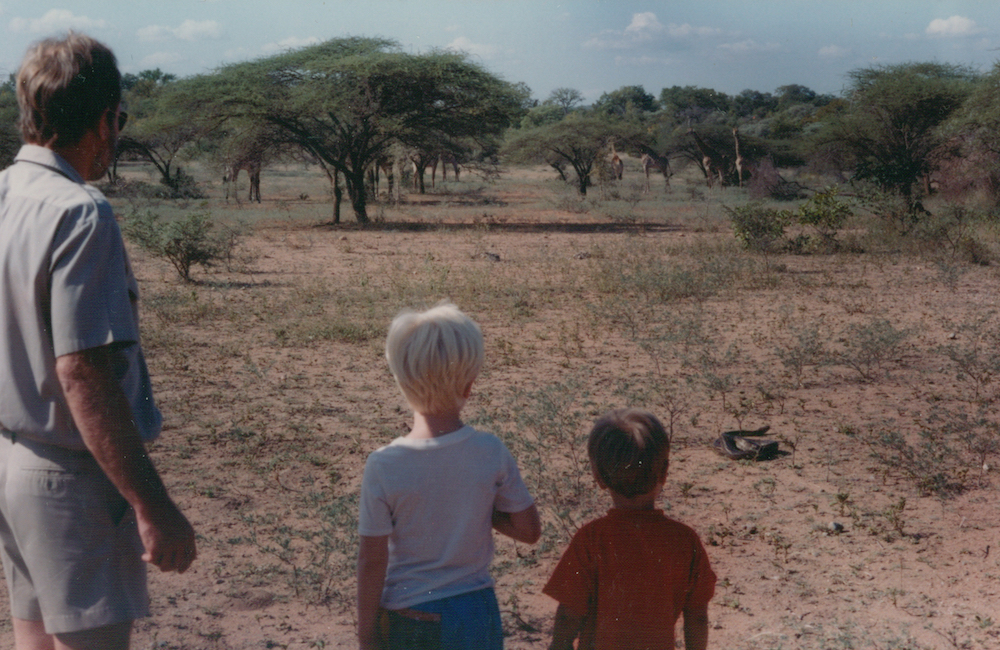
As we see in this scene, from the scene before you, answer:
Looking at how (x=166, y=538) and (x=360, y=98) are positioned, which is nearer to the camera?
(x=166, y=538)

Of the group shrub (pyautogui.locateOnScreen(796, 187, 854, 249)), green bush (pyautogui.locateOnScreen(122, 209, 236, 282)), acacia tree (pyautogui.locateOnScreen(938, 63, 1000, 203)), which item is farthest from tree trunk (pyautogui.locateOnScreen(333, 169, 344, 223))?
acacia tree (pyautogui.locateOnScreen(938, 63, 1000, 203))

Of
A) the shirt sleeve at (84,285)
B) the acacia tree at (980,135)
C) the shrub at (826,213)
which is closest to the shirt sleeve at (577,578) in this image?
the shirt sleeve at (84,285)

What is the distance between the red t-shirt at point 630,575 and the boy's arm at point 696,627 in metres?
0.07

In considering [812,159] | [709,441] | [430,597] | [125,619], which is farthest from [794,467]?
[812,159]

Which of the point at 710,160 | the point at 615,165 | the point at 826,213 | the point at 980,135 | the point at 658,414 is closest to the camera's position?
the point at 658,414

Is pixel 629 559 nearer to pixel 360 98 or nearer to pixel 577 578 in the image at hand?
pixel 577 578

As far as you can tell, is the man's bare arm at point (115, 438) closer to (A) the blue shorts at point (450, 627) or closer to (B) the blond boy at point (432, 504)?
(B) the blond boy at point (432, 504)

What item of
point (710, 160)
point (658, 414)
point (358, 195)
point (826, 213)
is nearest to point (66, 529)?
point (658, 414)

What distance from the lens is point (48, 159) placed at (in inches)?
63.5

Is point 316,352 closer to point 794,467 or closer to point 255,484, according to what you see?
point 255,484

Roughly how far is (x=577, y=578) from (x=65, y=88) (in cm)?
142

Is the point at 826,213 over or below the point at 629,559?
over

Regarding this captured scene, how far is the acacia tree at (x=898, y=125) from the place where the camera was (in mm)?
17812

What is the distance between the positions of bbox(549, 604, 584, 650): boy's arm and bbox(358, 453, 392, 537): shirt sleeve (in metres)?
0.44
